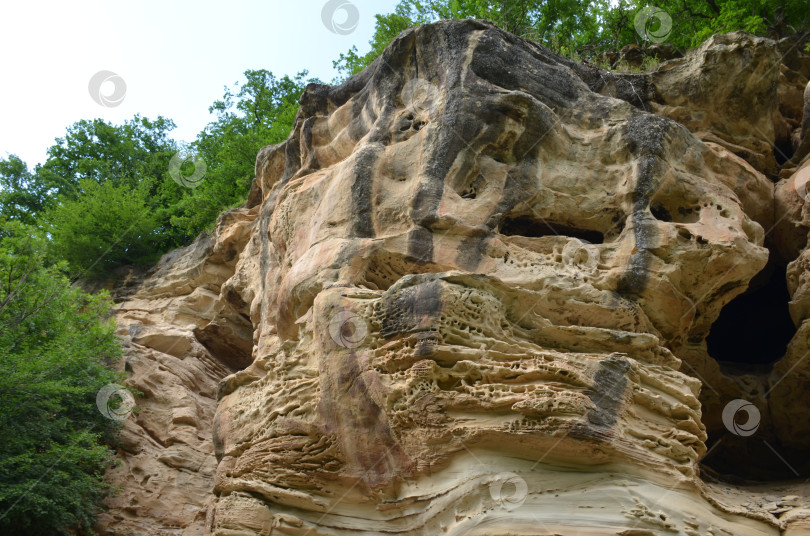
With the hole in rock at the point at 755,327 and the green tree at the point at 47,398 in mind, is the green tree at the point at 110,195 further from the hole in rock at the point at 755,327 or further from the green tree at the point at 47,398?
the hole in rock at the point at 755,327

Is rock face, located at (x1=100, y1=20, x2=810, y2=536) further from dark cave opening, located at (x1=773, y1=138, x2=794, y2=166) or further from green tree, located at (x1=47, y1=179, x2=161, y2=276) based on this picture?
green tree, located at (x1=47, y1=179, x2=161, y2=276)

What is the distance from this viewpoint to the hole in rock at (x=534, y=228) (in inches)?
397

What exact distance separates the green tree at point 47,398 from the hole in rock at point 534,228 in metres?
5.74

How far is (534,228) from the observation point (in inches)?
402

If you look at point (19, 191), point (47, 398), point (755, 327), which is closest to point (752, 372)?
point (755, 327)

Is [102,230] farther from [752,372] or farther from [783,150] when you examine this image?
[783,150]

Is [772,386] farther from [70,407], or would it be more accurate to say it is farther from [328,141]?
[70,407]

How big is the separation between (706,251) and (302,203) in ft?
16.7

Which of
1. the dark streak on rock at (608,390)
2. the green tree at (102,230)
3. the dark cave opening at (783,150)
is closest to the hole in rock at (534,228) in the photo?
the dark streak on rock at (608,390)

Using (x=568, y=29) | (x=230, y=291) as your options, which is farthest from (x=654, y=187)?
(x=568, y=29)

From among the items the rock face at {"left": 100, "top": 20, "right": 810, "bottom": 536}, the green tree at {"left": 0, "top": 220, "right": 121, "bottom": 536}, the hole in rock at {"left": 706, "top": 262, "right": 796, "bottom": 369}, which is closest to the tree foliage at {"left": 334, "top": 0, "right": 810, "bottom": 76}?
the rock face at {"left": 100, "top": 20, "right": 810, "bottom": 536}

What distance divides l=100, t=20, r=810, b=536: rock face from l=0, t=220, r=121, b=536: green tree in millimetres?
696

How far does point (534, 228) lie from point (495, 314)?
229cm

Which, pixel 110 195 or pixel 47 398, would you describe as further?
pixel 110 195
